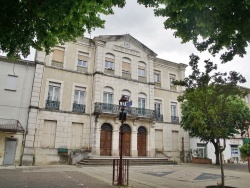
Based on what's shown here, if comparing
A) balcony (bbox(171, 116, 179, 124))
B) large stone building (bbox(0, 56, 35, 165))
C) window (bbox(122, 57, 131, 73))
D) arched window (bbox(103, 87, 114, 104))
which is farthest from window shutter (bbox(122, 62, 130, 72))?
large stone building (bbox(0, 56, 35, 165))

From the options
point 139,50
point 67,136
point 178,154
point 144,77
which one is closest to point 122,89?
point 144,77

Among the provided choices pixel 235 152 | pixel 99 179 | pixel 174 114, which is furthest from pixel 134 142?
pixel 235 152

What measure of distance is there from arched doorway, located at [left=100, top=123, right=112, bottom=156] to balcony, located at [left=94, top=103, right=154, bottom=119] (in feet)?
4.25

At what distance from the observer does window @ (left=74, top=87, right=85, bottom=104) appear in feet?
66.7

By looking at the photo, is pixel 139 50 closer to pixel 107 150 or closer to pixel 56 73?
pixel 56 73

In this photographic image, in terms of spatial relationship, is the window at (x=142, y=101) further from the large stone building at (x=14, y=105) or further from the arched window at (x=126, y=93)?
the large stone building at (x=14, y=105)

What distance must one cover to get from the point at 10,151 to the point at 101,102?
820 centimetres

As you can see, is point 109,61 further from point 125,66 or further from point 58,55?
point 58,55

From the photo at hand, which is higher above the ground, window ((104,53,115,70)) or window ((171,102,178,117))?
window ((104,53,115,70))

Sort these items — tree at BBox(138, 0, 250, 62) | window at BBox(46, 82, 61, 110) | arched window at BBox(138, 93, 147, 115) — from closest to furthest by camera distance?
tree at BBox(138, 0, 250, 62) < window at BBox(46, 82, 61, 110) < arched window at BBox(138, 93, 147, 115)

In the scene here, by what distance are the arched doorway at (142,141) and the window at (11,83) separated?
11803mm

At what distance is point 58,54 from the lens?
20.4m

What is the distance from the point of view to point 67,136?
1902 centimetres

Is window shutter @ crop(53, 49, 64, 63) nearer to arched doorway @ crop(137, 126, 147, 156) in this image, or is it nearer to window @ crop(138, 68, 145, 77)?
window @ crop(138, 68, 145, 77)
